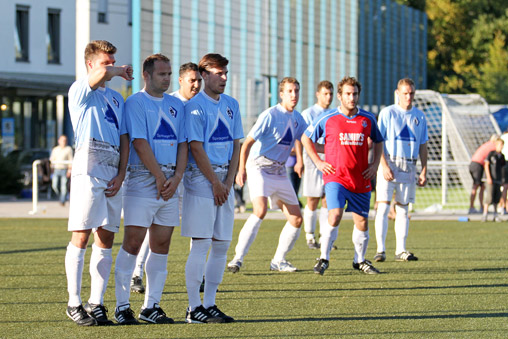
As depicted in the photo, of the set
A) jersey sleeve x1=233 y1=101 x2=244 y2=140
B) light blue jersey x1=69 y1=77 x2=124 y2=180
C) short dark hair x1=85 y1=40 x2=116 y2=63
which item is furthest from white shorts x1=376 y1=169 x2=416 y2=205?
short dark hair x1=85 y1=40 x2=116 y2=63

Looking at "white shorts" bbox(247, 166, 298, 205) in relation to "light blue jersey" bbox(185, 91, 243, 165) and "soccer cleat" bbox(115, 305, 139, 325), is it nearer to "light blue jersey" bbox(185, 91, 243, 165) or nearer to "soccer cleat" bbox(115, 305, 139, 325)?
"light blue jersey" bbox(185, 91, 243, 165)

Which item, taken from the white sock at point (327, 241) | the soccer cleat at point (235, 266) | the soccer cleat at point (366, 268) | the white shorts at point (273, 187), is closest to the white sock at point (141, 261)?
the soccer cleat at point (235, 266)

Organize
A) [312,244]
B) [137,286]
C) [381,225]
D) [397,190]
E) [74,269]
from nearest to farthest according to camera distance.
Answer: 1. [74,269]
2. [137,286]
3. [381,225]
4. [397,190]
5. [312,244]

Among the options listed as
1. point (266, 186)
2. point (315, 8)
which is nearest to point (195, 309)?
point (266, 186)

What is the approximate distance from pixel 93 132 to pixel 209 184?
985mm

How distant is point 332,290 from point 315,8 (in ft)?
90.8

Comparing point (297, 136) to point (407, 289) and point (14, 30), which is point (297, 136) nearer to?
point (407, 289)

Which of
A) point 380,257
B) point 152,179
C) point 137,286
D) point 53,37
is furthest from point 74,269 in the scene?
point 53,37

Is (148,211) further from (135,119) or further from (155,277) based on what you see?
(135,119)

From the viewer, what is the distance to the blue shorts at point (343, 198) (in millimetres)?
9773

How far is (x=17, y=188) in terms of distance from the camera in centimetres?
2888

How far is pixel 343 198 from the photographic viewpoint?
32.1ft

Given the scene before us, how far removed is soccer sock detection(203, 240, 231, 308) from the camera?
7145 millimetres

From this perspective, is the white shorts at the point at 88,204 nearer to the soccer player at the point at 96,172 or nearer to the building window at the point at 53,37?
the soccer player at the point at 96,172
